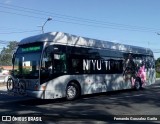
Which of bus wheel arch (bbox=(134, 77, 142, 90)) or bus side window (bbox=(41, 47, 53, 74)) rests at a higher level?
bus side window (bbox=(41, 47, 53, 74))

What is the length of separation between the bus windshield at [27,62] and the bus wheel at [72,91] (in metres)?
2.05

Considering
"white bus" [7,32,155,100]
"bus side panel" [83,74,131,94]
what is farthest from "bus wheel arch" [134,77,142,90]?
"white bus" [7,32,155,100]

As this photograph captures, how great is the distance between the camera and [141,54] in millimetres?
23156

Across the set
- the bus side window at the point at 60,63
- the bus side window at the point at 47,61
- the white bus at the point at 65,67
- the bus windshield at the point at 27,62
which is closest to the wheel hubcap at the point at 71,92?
the white bus at the point at 65,67

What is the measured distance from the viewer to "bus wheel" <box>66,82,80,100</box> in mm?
16000

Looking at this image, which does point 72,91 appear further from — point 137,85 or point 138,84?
Result: point 138,84

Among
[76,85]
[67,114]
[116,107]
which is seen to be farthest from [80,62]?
[67,114]

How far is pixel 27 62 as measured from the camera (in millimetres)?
15352

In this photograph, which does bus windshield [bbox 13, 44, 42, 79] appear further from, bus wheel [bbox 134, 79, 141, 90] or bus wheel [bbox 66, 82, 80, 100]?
bus wheel [bbox 134, 79, 141, 90]

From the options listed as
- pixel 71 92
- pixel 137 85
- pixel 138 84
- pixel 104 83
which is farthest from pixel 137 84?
pixel 71 92

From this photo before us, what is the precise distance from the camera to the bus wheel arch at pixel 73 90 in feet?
52.5

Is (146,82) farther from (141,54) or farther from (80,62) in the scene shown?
(80,62)

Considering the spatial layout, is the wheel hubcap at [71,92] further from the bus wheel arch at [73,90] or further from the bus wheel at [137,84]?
the bus wheel at [137,84]

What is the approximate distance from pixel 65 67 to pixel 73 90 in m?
1.33
